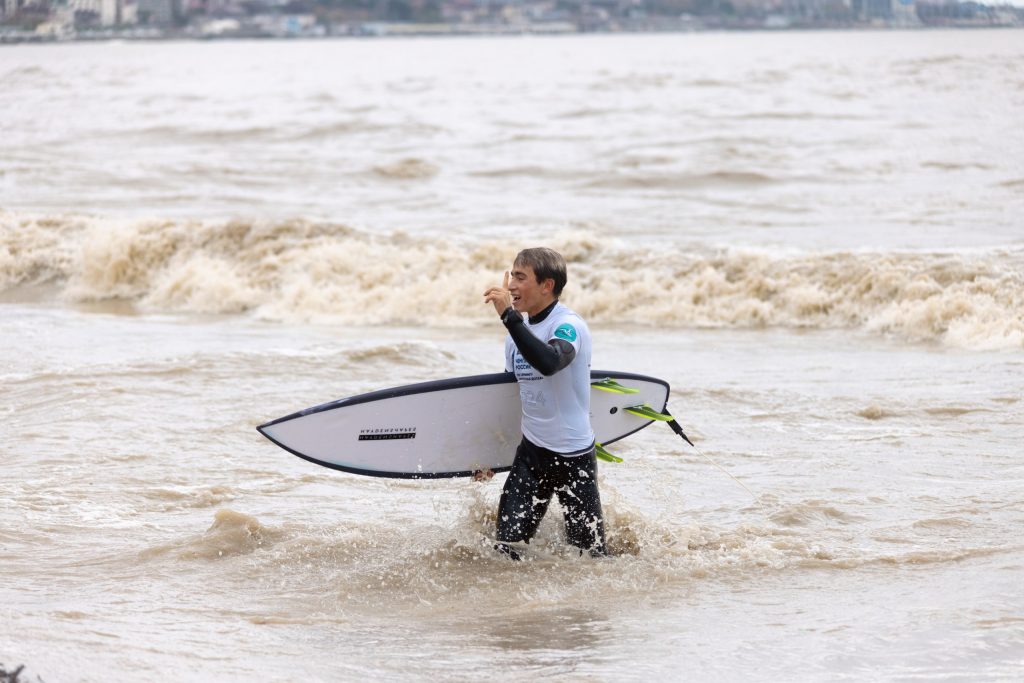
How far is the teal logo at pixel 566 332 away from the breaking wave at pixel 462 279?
795 centimetres

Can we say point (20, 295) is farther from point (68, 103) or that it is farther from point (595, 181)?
point (68, 103)

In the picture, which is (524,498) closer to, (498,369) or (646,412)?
(646,412)

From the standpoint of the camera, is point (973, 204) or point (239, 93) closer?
point (973, 204)

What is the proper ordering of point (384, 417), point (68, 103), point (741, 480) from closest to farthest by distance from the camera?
1. point (384, 417)
2. point (741, 480)
3. point (68, 103)

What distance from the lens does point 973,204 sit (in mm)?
19531

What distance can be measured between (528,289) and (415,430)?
1282 millimetres

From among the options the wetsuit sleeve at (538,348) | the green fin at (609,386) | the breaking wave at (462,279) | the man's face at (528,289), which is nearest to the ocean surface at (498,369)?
the breaking wave at (462,279)

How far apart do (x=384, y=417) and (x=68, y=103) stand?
45.6 metres

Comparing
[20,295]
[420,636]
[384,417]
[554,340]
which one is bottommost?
[20,295]

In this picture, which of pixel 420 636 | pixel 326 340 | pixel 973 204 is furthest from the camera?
pixel 973 204

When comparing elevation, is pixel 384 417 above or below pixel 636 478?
above

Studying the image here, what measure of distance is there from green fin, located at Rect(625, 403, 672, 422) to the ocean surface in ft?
1.44

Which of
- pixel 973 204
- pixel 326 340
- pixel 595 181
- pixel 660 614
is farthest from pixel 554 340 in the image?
pixel 595 181

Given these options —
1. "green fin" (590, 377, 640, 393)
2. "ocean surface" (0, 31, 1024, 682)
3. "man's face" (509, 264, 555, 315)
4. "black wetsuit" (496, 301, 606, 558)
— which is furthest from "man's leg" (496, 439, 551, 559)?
"green fin" (590, 377, 640, 393)
